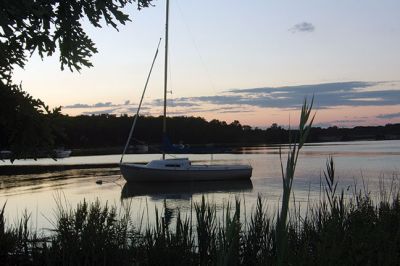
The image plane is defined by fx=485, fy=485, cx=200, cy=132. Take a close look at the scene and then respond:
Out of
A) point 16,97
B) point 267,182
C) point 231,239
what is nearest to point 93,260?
point 16,97

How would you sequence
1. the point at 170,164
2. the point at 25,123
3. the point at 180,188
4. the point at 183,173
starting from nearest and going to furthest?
the point at 25,123
the point at 180,188
the point at 183,173
the point at 170,164

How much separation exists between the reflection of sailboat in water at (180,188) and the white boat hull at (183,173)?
36 centimetres

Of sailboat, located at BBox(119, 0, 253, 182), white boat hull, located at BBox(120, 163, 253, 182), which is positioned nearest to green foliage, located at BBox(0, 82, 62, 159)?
sailboat, located at BBox(119, 0, 253, 182)

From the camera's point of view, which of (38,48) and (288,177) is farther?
(38,48)

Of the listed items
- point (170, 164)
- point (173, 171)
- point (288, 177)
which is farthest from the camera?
point (170, 164)

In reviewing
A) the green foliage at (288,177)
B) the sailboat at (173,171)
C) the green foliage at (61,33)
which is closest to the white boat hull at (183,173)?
the sailboat at (173,171)

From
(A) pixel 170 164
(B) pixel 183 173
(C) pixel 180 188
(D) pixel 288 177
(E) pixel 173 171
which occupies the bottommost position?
(C) pixel 180 188

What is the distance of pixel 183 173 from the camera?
36.2m

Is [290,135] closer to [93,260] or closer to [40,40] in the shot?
[93,260]

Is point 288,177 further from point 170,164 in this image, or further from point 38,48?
point 170,164

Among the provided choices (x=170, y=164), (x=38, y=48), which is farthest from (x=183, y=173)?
(x=38, y=48)

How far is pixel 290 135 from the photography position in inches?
58.5

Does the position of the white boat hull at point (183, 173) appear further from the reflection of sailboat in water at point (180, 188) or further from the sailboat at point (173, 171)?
the reflection of sailboat in water at point (180, 188)

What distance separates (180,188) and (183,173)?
2.28m
